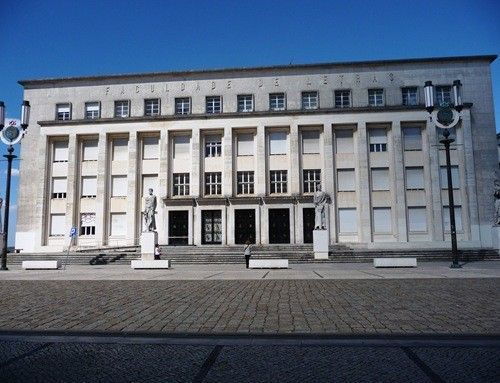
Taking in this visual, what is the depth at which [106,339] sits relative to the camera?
18.6 ft

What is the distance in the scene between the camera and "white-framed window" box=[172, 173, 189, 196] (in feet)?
126

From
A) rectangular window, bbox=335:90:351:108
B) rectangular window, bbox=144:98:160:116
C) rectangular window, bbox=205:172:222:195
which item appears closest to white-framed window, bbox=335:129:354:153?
rectangular window, bbox=335:90:351:108

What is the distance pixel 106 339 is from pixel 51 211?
Result: 123 feet

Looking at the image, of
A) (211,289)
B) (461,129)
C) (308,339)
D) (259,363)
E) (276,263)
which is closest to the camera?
(259,363)

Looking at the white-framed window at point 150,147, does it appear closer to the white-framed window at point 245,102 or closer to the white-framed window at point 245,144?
the white-framed window at point 245,144

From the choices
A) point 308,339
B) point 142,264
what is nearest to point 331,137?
point 142,264

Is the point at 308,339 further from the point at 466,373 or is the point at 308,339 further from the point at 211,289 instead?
the point at 211,289

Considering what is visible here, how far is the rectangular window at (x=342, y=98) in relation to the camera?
38.7 metres

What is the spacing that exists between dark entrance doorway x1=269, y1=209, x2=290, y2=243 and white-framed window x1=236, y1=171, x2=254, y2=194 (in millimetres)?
2931

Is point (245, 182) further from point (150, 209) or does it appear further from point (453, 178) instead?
point (453, 178)

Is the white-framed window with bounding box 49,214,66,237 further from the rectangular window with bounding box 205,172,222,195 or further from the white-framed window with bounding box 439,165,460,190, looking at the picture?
the white-framed window with bounding box 439,165,460,190

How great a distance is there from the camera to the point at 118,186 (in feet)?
128

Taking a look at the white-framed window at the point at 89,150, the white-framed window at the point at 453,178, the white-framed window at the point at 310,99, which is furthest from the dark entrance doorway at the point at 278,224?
the white-framed window at the point at 89,150

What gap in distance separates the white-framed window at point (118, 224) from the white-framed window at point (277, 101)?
56.2ft
